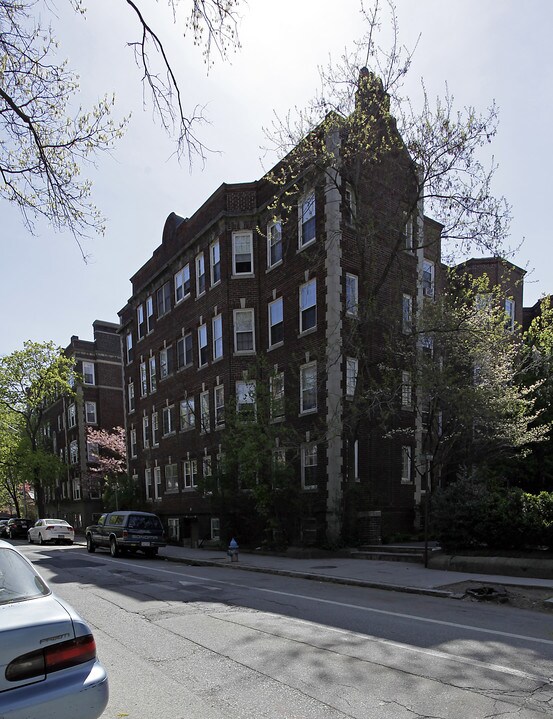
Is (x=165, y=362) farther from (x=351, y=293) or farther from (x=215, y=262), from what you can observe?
(x=351, y=293)

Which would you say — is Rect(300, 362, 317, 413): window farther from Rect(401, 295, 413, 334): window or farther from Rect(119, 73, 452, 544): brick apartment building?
Rect(401, 295, 413, 334): window

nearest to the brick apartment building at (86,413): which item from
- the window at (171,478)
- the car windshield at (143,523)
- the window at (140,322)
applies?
the window at (140,322)

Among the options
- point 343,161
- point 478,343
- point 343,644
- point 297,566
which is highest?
point 343,161

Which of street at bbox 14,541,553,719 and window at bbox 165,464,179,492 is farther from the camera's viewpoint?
window at bbox 165,464,179,492

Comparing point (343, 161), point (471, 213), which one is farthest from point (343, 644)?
point (343, 161)

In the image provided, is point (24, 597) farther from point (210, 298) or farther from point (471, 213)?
point (210, 298)

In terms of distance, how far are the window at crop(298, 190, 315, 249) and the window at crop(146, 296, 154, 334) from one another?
48.3 feet

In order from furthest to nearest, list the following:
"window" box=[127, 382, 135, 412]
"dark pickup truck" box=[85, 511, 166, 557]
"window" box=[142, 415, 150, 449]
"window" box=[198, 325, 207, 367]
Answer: "window" box=[127, 382, 135, 412] → "window" box=[142, 415, 150, 449] → "window" box=[198, 325, 207, 367] → "dark pickup truck" box=[85, 511, 166, 557]

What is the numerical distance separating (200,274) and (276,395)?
9.67 m

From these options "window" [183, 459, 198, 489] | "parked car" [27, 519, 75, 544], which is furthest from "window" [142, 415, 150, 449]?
"parked car" [27, 519, 75, 544]

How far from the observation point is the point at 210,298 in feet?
83.8

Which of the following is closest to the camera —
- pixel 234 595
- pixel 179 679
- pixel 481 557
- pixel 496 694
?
pixel 496 694

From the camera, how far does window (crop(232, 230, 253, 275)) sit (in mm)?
23938

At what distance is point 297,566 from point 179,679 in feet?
32.5
